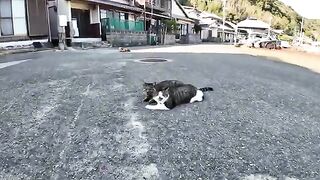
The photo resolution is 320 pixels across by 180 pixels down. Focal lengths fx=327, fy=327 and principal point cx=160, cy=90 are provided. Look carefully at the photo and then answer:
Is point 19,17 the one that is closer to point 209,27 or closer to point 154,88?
point 154,88

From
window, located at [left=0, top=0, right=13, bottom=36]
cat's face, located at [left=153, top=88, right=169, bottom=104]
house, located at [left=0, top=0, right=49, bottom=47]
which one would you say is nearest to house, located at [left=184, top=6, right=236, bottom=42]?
house, located at [left=0, top=0, right=49, bottom=47]

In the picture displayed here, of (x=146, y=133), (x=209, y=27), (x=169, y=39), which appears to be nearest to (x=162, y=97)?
(x=146, y=133)

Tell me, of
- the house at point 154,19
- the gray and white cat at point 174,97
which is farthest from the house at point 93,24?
the gray and white cat at point 174,97

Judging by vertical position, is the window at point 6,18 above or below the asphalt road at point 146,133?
above

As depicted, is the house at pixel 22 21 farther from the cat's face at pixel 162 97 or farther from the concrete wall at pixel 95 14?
the cat's face at pixel 162 97

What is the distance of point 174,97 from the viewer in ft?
16.5

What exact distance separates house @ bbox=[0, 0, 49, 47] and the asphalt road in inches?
324

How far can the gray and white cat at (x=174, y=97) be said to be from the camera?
4.88 metres

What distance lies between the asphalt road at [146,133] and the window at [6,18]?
8204 mm

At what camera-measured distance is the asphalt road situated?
3094mm

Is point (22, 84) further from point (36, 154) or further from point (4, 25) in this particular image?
point (4, 25)

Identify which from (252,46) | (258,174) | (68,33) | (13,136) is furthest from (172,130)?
(252,46)

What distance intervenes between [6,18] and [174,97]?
37.6 ft

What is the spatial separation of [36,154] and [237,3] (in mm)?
72271
